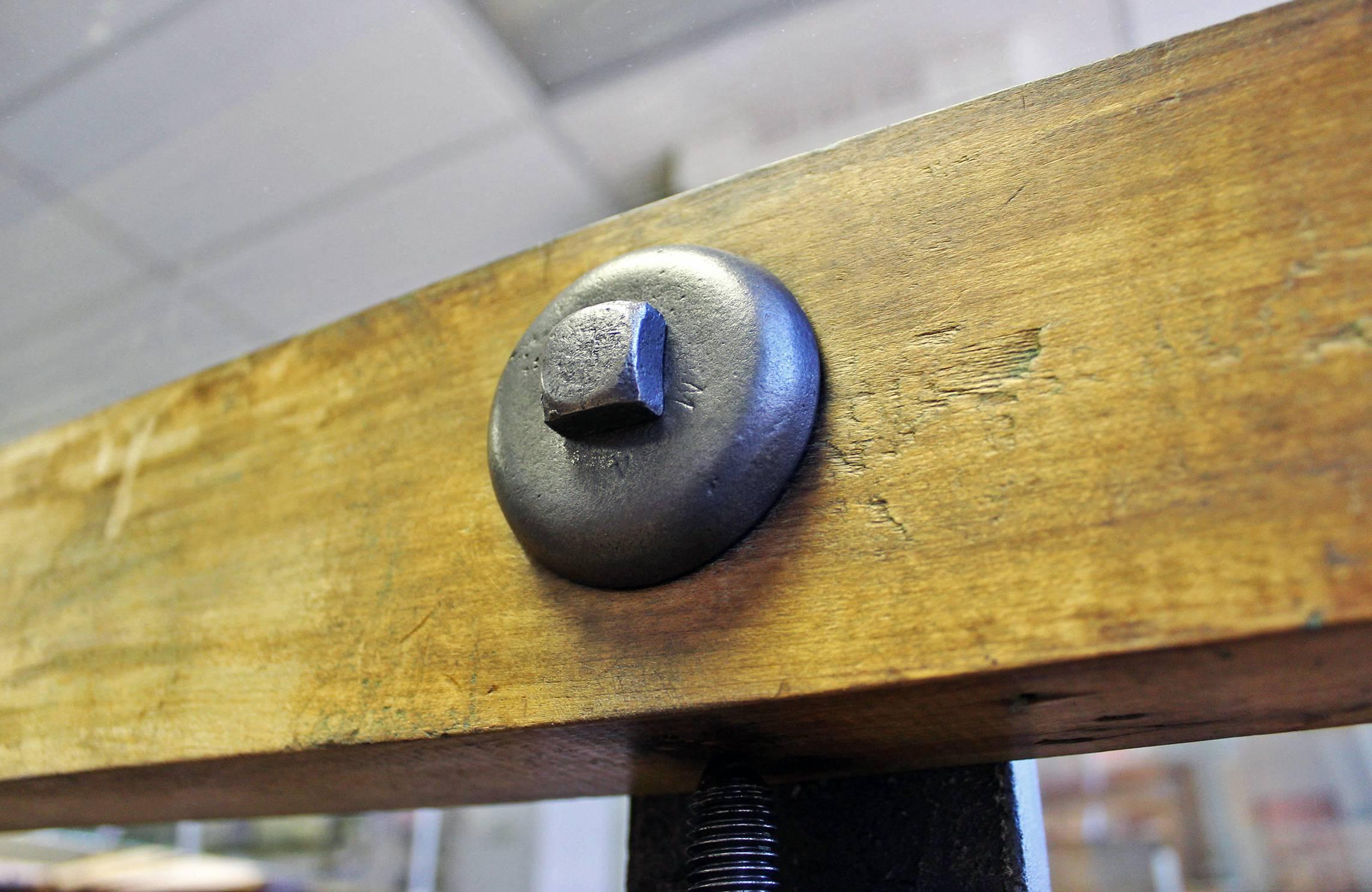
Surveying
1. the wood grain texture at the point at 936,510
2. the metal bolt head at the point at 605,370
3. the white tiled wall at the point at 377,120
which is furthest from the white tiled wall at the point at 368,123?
the metal bolt head at the point at 605,370

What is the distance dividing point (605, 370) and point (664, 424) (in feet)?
0.11

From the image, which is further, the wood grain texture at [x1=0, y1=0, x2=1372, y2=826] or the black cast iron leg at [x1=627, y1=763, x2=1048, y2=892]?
the black cast iron leg at [x1=627, y1=763, x2=1048, y2=892]

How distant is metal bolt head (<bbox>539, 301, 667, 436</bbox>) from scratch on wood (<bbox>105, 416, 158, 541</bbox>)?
42cm

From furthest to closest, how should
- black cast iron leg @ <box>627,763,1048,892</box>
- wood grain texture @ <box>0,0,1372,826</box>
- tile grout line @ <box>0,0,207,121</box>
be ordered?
tile grout line @ <box>0,0,207,121</box>
black cast iron leg @ <box>627,763,1048,892</box>
wood grain texture @ <box>0,0,1372,826</box>

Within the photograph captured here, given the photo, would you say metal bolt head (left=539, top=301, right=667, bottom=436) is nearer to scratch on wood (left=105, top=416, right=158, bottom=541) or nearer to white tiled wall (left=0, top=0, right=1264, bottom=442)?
white tiled wall (left=0, top=0, right=1264, bottom=442)

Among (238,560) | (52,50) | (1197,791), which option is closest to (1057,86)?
(238,560)

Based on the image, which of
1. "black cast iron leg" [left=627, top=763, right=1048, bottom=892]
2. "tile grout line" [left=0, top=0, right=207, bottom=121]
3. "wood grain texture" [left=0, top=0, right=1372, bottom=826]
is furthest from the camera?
"tile grout line" [left=0, top=0, right=207, bottom=121]

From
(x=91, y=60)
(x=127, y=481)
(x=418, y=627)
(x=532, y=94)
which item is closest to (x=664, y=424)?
(x=418, y=627)

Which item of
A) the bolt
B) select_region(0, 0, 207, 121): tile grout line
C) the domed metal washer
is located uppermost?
select_region(0, 0, 207, 121): tile grout line

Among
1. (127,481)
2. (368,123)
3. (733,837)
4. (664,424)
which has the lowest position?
(733,837)

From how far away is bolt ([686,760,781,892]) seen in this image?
1.37 feet

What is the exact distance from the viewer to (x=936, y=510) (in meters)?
0.37

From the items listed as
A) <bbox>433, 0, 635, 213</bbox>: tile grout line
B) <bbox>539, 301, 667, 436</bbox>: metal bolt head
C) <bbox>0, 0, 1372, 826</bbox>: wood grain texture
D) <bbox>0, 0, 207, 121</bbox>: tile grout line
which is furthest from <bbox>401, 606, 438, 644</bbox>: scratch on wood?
<bbox>0, 0, 207, 121</bbox>: tile grout line

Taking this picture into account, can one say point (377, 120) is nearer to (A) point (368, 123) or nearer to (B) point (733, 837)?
(A) point (368, 123)
